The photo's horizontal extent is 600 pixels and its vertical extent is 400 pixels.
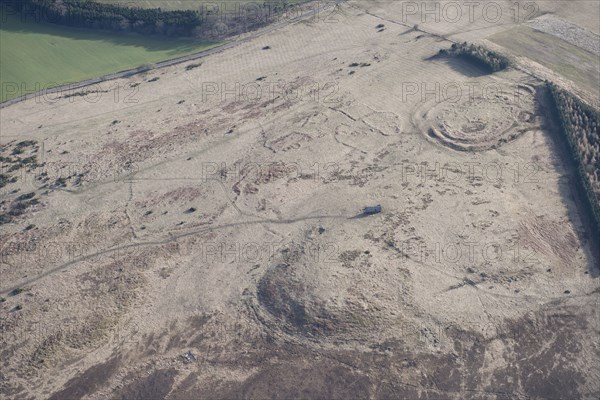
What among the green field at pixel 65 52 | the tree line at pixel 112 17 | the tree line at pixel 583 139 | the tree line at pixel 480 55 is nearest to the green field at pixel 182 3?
the tree line at pixel 112 17

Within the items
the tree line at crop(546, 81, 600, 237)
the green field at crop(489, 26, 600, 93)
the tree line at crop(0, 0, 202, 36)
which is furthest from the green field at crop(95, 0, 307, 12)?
the tree line at crop(546, 81, 600, 237)

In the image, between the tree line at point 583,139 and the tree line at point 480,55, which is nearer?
the tree line at point 583,139

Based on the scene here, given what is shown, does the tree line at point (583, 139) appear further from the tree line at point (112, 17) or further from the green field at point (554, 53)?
the tree line at point (112, 17)

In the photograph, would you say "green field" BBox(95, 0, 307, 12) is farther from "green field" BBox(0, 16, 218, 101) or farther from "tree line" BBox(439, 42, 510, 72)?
"tree line" BBox(439, 42, 510, 72)

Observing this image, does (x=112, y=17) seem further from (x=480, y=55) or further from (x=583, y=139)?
(x=583, y=139)

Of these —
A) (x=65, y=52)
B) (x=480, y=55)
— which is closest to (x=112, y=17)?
(x=65, y=52)
